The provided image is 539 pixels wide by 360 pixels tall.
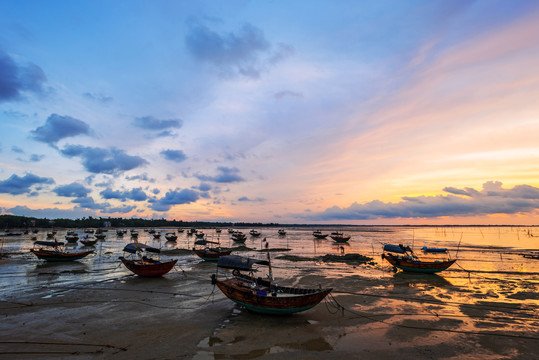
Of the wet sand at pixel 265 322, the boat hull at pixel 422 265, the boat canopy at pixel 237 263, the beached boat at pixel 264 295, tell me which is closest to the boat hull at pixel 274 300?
the beached boat at pixel 264 295

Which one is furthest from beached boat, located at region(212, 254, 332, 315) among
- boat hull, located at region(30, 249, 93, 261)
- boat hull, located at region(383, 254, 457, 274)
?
boat hull, located at region(30, 249, 93, 261)

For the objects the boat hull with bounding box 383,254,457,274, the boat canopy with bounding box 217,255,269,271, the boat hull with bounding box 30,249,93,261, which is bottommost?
the boat hull with bounding box 383,254,457,274

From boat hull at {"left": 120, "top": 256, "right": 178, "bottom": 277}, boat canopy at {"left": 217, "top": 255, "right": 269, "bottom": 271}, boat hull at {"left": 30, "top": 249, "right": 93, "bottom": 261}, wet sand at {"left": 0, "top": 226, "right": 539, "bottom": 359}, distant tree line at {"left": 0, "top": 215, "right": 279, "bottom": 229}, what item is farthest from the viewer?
distant tree line at {"left": 0, "top": 215, "right": 279, "bottom": 229}

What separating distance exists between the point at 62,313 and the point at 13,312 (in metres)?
2.94

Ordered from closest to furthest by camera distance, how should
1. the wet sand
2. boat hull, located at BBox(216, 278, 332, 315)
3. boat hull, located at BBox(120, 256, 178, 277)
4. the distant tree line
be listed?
the wet sand
boat hull, located at BBox(216, 278, 332, 315)
boat hull, located at BBox(120, 256, 178, 277)
the distant tree line

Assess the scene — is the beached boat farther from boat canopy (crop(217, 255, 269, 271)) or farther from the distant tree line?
the distant tree line

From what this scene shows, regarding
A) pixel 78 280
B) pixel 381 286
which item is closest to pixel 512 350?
pixel 381 286

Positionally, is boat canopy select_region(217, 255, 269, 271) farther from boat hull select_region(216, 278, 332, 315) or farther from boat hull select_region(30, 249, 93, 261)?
boat hull select_region(30, 249, 93, 261)

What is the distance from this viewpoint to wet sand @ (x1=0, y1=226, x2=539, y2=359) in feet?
34.7

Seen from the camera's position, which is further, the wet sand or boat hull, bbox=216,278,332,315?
boat hull, bbox=216,278,332,315

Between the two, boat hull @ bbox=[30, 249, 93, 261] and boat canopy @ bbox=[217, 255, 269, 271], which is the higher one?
boat canopy @ bbox=[217, 255, 269, 271]

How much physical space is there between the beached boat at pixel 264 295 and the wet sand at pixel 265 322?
68 cm

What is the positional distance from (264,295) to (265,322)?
1.38 metres

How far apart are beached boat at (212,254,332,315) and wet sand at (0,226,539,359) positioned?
682 mm
